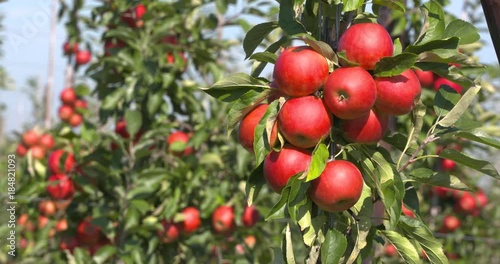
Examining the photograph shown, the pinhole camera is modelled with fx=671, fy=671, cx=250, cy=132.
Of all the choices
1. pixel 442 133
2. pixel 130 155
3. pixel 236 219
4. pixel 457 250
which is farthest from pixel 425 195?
pixel 442 133

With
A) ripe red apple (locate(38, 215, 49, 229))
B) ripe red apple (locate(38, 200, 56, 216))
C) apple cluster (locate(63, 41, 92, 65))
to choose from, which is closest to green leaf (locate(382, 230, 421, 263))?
ripe red apple (locate(38, 200, 56, 216))

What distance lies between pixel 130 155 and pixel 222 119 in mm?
388

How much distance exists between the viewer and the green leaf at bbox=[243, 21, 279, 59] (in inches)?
41.6

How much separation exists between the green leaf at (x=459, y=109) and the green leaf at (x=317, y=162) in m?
0.22

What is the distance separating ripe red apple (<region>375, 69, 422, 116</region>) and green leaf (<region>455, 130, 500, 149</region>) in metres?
0.10

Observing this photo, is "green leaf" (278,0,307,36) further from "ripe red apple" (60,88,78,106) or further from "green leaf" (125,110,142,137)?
"ripe red apple" (60,88,78,106)

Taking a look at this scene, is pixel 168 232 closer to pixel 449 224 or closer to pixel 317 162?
pixel 449 224

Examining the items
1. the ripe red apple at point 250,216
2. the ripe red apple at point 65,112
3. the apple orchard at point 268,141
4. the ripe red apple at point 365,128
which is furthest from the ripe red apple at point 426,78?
the ripe red apple at point 65,112

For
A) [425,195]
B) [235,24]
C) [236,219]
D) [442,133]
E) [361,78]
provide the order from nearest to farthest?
[361,78] < [442,133] < [236,219] < [235,24] < [425,195]

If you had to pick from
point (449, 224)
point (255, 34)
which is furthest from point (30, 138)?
point (255, 34)

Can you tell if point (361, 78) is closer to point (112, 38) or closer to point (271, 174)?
point (271, 174)

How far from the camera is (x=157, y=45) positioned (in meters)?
2.35

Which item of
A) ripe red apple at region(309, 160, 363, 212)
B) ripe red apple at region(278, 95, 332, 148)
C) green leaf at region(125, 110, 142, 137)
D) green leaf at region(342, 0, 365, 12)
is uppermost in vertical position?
green leaf at region(342, 0, 365, 12)

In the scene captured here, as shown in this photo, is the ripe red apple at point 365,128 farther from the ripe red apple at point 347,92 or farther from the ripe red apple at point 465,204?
the ripe red apple at point 465,204
